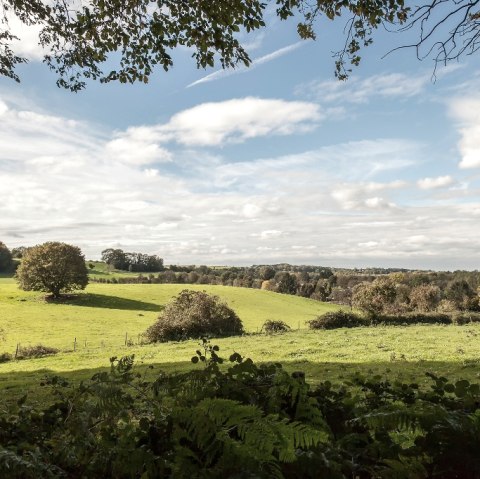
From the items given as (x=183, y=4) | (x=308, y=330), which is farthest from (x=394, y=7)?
(x=308, y=330)

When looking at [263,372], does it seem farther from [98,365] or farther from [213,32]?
[98,365]

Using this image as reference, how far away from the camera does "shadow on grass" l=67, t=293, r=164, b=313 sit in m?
70.1

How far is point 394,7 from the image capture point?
6.71 meters

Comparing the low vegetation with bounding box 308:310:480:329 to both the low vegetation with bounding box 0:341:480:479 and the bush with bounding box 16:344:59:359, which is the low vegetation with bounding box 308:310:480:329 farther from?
the low vegetation with bounding box 0:341:480:479

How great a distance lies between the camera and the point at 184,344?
1491 inches

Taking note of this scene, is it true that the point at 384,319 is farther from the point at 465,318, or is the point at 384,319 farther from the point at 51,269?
the point at 51,269

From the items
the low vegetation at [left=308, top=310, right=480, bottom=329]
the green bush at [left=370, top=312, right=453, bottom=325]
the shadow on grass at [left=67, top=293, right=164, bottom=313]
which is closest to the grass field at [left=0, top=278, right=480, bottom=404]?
the shadow on grass at [left=67, top=293, right=164, bottom=313]

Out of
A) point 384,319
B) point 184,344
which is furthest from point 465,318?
point 184,344

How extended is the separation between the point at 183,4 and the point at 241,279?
115176mm

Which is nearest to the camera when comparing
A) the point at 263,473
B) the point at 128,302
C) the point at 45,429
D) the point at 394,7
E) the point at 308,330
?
the point at 263,473

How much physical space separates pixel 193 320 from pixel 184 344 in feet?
17.9

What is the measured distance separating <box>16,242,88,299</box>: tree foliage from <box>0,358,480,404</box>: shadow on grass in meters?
43.4

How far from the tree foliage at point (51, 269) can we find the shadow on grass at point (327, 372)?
4345cm

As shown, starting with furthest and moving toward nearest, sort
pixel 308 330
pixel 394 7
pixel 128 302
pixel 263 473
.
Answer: pixel 128 302 → pixel 308 330 → pixel 394 7 → pixel 263 473
